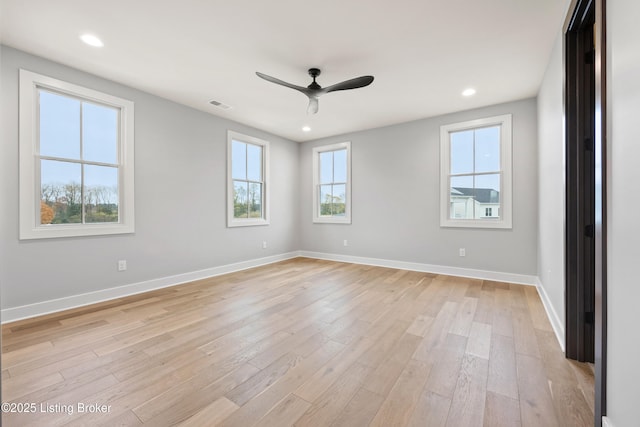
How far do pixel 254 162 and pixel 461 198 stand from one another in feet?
11.7

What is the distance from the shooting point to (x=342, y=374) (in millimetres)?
2012

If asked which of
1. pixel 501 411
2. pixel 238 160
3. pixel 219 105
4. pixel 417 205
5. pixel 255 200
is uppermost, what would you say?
pixel 219 105

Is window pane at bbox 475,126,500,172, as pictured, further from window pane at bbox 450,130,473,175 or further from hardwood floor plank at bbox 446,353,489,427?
hardwood floor plank at bbox 446,353,489,427

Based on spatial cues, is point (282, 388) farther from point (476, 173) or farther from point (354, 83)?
point (476, 173)

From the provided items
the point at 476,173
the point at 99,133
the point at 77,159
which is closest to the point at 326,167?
the point at 476,173

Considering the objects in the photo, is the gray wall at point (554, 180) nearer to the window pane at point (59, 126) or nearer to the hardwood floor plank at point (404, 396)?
the hardwood floor plank at point (404, 396)

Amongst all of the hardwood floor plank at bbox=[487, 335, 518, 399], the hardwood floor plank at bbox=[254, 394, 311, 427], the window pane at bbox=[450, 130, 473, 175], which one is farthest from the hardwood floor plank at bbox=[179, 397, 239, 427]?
the window pane at bbox=[450, 130, 473, 175]

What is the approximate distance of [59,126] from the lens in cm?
320

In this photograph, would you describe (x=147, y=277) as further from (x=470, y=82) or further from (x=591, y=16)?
(x=591, y=16)

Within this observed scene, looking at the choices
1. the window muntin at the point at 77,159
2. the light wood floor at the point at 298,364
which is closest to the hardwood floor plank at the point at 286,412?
the light wood floor at the point at 298,364

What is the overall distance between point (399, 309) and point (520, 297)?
1.57 m

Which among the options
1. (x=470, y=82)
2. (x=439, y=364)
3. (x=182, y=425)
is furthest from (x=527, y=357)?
(x=470, y=82)

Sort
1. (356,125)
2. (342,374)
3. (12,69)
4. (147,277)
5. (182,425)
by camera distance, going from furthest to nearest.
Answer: (356,125)
(147,277)
(12,69)
(342,374)
(182,425)

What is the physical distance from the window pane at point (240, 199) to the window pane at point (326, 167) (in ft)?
5.39
